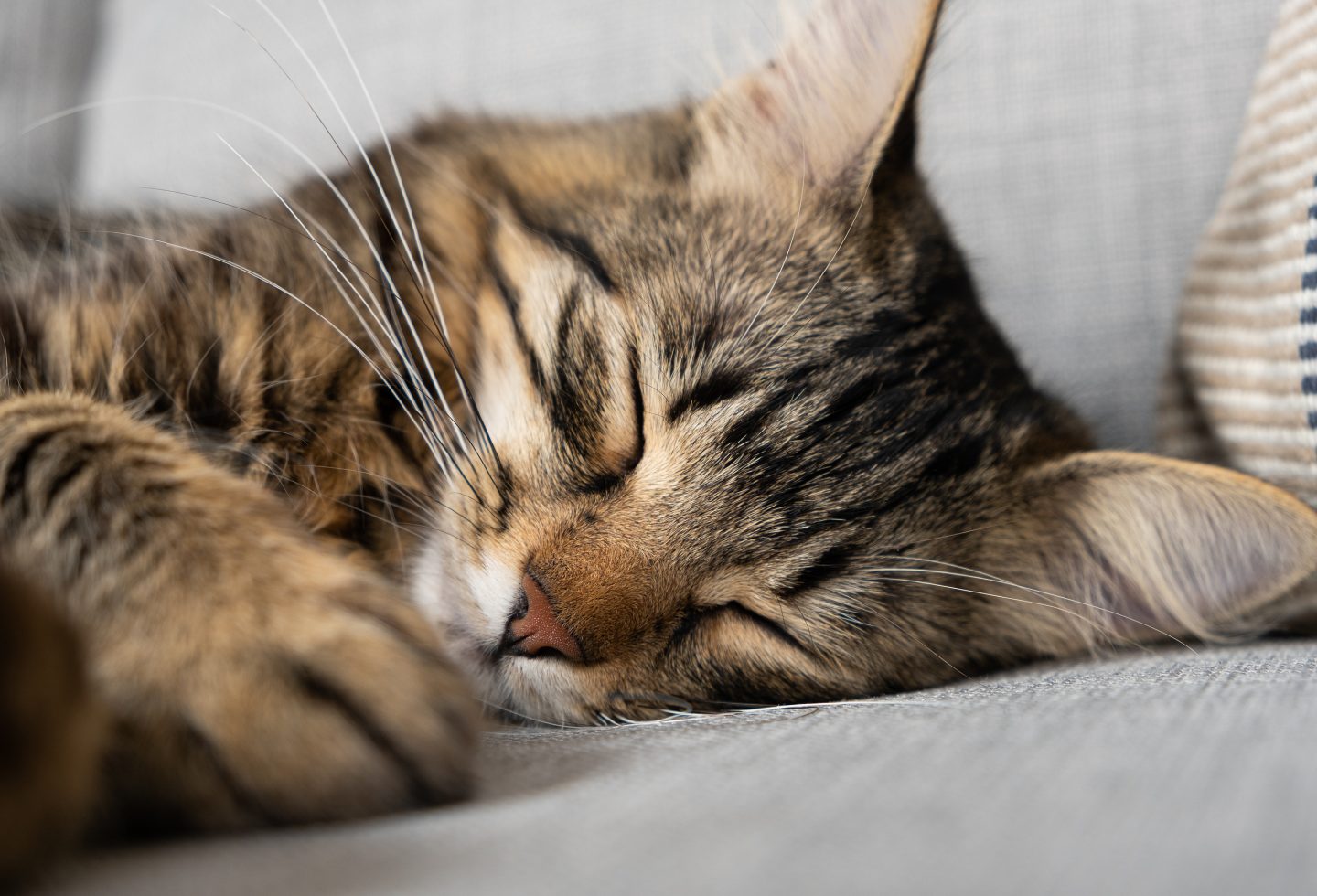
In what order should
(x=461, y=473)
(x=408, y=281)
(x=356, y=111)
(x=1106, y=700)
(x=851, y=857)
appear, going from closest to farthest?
1. (x=851, y=857)
2. (x=1106, y=700)
3. (x=461, y=473)
4. (x=408, y=281)
5. (x=356, y=111)

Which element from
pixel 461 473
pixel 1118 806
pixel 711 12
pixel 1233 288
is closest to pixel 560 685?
pixel 461 473

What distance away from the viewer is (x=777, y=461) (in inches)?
36.2

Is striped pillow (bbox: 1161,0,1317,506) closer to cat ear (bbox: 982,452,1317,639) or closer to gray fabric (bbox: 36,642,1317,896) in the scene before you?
cat ear (bbox: 982,452,1317,639)

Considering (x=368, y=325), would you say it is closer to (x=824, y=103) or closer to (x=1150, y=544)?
(x=824, y=103)

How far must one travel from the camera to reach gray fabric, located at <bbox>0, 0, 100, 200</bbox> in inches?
69.0

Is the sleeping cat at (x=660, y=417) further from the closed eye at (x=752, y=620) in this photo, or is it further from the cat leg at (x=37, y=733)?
the cat leg at (x=37, y=733)

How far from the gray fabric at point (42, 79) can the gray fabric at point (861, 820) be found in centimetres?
157

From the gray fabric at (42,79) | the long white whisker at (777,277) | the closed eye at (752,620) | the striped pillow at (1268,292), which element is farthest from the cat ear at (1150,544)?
the gray fabric at (42,79)

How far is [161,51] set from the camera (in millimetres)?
1796

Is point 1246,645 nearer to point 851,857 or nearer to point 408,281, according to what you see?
point 851,857

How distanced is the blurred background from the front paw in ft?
2.64

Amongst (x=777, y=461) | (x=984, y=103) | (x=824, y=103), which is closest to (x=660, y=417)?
(x=777, y=461)

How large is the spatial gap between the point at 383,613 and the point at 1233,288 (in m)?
1.00

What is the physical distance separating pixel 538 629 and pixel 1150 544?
25.1 inches
